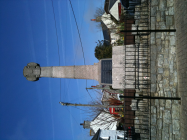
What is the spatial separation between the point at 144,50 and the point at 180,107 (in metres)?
2.85

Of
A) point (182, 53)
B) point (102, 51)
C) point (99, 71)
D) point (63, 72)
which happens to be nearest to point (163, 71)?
point (182, 53)

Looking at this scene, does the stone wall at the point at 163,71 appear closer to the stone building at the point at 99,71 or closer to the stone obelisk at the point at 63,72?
the stone building at the point at 99,71

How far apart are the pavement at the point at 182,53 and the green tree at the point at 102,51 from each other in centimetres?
1364

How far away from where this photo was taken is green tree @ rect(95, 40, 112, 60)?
20.5 meters

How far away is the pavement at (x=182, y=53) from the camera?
6.16 m

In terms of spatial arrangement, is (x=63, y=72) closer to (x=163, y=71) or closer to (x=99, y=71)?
(x=99, y=71)

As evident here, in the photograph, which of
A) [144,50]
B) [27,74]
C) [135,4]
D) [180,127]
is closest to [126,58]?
[144,50]

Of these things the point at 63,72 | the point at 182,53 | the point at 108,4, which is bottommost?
the point at 63,72

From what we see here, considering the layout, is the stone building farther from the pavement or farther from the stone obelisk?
the pavement

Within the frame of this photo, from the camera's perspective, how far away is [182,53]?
6348mm

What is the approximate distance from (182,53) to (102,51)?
49.4 ft

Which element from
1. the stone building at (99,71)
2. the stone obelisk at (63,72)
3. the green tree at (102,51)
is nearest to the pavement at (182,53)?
the stone building at (99,71)

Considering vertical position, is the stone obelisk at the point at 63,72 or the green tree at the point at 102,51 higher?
the green tree at the point at 102,51

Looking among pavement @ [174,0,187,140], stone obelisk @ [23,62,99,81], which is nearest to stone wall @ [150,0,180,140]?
pavement @ [174,0,187,140]
